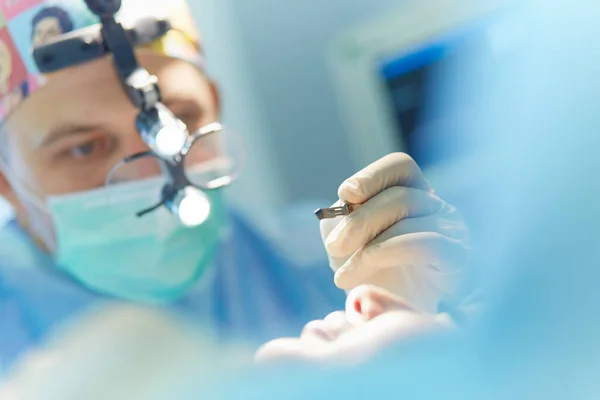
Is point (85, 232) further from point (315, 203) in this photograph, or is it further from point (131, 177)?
point (315, 203)

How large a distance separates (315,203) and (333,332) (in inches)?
39.2

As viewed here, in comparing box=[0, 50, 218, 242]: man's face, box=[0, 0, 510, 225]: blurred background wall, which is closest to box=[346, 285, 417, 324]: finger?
box=[0, 50, 218, 242]: man's face

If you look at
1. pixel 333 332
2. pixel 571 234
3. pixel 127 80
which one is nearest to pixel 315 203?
pixel 127 80

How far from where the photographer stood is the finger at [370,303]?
447 mm

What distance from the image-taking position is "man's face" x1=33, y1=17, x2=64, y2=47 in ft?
2.77

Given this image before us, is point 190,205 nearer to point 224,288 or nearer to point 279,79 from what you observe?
point 224,288

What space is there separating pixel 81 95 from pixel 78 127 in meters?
0.06

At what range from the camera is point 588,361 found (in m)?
0.31

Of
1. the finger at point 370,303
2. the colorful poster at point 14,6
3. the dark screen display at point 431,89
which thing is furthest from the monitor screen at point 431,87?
the colorful poster at point 14,6

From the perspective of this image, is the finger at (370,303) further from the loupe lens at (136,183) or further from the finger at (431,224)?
the loupe lens at (136,183)

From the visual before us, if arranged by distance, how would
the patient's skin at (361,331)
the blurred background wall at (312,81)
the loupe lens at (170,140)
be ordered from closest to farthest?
the patient's skin at (361,331) → the loupe lens at (170,140) → the blurred background wall at (312,81)

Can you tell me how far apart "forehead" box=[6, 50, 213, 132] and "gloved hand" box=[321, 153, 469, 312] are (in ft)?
1.67

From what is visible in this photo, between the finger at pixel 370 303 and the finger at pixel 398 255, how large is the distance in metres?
0.04

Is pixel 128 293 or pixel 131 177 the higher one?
pixel 131 177
